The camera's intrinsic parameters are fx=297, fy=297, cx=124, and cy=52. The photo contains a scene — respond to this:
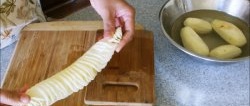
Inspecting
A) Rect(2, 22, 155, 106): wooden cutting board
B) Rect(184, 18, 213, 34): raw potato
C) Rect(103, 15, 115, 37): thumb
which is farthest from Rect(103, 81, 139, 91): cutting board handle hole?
Rect(184, 18, 213, 34): raw potato

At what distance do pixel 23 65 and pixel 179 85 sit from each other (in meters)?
0.35

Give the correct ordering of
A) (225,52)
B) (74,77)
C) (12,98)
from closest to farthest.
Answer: (12,98) < (74,77) < (225,52)

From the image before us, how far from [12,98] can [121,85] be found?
0.78 ft

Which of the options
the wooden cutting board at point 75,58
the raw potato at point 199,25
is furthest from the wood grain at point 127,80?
the raw potato at point 199,25

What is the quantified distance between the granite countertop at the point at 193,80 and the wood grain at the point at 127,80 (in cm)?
6

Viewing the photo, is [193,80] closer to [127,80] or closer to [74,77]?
[127,80]

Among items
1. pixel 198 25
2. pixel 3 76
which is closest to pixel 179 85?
pixel 198 25

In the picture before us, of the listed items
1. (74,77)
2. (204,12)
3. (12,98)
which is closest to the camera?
(12,98)

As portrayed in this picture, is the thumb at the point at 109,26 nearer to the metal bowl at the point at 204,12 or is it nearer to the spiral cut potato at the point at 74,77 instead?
the spiral cut potato at the point at 74,77

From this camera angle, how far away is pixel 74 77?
21.7 inches

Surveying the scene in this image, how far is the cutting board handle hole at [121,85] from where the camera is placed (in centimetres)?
60

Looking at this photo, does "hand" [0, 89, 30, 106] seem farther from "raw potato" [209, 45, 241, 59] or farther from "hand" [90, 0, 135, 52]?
"raw potato" [209, 45, 241, 59]

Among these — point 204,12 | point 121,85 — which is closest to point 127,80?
point 121,85

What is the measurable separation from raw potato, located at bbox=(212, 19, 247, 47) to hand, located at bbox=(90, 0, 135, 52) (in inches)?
8.6
